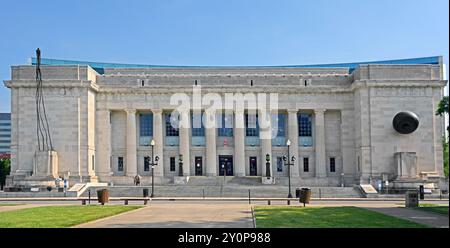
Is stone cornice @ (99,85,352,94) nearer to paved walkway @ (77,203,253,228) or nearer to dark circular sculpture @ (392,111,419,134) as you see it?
dark circular sculpture @ (392,111,419,134)

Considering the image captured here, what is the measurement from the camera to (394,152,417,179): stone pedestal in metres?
58.2

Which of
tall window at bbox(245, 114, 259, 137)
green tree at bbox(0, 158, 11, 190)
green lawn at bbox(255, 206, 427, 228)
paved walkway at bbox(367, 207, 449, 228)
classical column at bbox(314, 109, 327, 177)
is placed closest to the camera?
green lawn at bbox(255, 206, 427, 228)

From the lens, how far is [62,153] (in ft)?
207

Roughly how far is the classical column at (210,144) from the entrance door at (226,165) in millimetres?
2073

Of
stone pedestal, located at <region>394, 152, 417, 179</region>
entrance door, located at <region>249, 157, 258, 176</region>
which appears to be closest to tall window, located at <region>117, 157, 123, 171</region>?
entrance door, located at <region>249, 157, 258, 176</region>

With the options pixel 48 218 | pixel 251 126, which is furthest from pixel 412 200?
pixel 251 126

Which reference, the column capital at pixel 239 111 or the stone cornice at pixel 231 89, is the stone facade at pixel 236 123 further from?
the column capital at pixel 239 111

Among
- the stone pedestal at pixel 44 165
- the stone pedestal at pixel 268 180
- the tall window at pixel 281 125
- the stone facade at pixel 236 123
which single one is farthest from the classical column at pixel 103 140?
the tall window at pixel 281 125

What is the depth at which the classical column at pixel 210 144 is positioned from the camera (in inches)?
2692

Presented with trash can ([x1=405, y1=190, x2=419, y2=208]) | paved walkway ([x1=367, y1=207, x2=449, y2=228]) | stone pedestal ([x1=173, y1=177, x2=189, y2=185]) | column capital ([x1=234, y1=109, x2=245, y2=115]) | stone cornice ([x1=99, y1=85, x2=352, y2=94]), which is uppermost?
stone cornice ([x1=99, y1=85, x2=352, y2=94])

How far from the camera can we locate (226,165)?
231 ft

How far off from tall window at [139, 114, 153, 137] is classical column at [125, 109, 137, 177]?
214cm

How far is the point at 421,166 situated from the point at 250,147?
2017 cm
